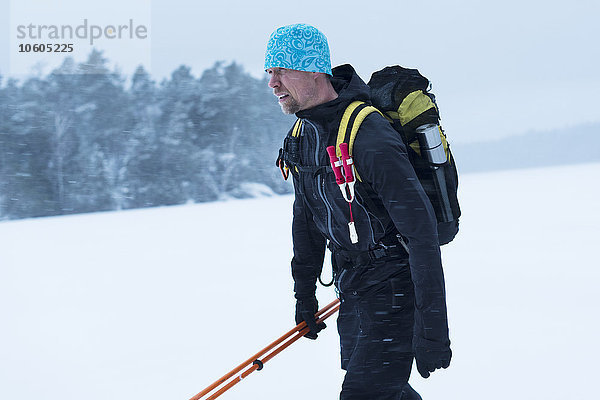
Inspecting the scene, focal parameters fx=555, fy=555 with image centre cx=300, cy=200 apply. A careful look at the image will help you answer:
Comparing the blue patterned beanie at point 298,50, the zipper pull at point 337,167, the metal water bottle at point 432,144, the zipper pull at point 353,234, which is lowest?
the zipper pull at point 353,234

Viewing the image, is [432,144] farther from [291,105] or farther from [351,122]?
[291,105]

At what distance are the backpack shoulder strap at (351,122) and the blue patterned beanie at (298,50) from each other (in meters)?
0.28

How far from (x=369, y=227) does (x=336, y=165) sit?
351 millimetres

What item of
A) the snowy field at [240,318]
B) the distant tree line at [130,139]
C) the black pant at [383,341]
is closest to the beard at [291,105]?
the black pant at [383,341]

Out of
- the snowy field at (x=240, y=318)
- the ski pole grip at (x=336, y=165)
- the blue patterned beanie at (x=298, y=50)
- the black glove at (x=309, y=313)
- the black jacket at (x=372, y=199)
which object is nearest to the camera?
the black jacket at (x=372, y=199)

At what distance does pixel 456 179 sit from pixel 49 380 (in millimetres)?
4096

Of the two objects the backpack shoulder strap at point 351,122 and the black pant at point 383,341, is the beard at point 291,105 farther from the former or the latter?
the black pant at point 383,341

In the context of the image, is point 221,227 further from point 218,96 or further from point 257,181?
point 218,96

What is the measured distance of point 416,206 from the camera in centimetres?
237

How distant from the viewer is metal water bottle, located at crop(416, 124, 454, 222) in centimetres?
253

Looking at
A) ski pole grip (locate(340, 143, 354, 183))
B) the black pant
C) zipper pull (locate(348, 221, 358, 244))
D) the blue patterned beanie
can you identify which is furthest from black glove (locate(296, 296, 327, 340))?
the blue patterned beanie

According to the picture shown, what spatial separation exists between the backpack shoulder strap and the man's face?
21cm

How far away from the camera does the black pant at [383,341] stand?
8.40 feet

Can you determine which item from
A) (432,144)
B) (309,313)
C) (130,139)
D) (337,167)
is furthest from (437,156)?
(130,139)
